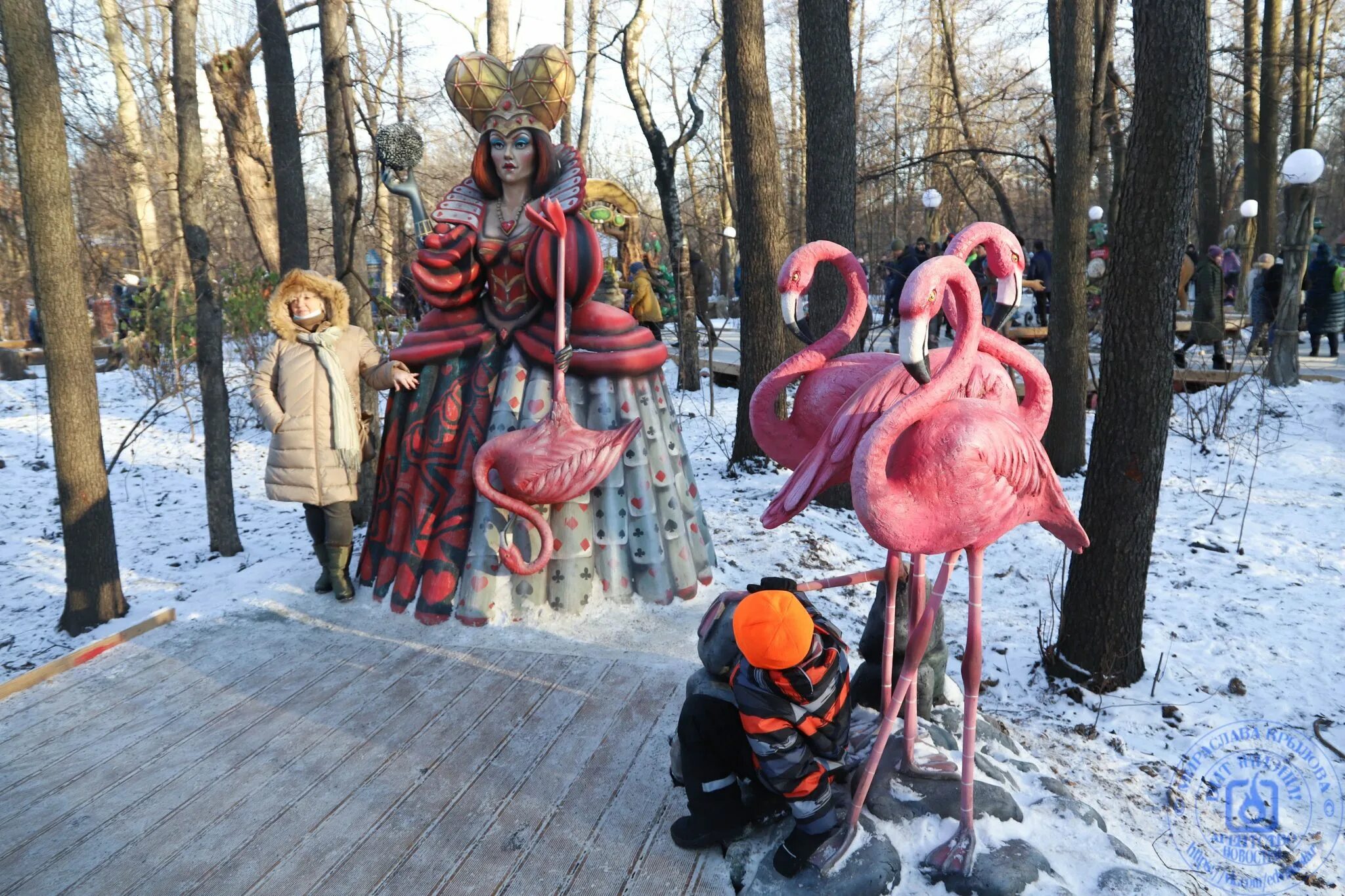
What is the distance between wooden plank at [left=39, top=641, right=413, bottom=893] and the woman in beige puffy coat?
93cm

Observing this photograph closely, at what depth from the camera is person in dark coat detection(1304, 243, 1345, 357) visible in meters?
11.4

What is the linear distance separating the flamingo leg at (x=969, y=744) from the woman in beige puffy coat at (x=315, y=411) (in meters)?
3.00

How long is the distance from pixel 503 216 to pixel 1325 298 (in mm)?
12435

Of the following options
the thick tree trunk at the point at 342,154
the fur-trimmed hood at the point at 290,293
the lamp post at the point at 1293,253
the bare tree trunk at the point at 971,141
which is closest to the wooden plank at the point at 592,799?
the fur-trimmed hood at the point at 290,293

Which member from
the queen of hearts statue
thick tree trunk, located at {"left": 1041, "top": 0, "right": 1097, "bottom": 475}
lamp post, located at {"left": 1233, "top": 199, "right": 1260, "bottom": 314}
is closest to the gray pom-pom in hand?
the queen of hearts statue

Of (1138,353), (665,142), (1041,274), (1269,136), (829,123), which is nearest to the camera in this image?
(1138,353)

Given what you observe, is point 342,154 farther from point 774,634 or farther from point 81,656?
point 774,634

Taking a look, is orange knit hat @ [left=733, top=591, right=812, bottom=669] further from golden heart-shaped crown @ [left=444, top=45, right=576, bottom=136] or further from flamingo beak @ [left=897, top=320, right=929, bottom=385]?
golden heart-shaped crown @ [left=444, top=45, right=576, bottom=136]

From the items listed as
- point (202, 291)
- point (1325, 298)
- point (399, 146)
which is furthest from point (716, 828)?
point (1325, 298)

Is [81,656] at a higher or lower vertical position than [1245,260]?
lower

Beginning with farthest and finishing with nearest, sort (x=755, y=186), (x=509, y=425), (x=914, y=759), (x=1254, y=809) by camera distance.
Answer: (x=755, y=186)
(x=509, y=425)
(x=1254, y=809)
(x=914, y=759)

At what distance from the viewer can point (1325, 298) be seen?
39.0 ft

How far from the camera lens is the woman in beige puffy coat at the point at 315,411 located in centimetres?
442

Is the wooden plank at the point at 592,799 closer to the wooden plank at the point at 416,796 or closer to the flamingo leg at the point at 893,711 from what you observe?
the wooden plank at the point at 416,796
